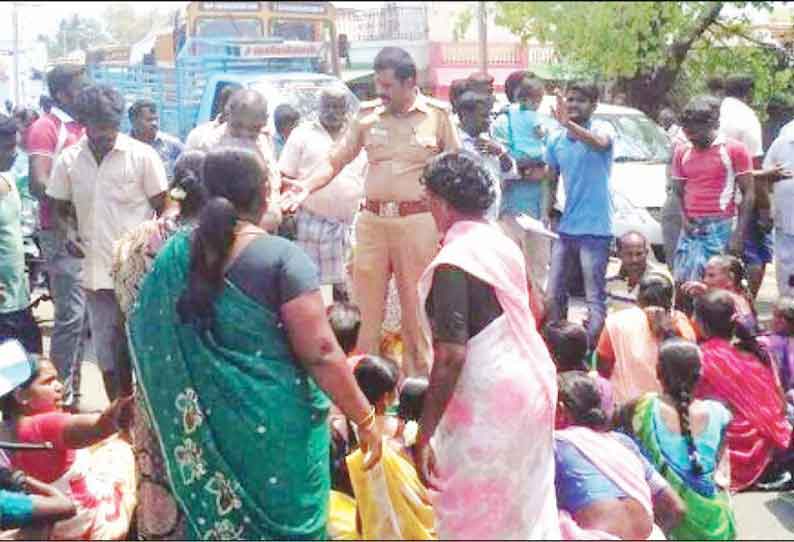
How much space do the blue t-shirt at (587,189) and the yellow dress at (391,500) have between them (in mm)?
2899

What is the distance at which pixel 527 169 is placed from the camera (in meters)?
7.64

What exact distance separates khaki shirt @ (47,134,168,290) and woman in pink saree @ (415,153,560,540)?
218 centimetres

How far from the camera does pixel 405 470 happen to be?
425 cm

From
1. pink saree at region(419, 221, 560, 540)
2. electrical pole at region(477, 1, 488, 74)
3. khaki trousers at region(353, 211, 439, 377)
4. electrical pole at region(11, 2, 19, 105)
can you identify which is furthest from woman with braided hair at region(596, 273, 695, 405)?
electrical pole at region(11, 2, 19, 105)

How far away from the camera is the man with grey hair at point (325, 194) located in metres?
7.41

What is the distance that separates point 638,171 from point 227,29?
4.00 m

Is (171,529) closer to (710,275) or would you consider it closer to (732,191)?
(710,275)

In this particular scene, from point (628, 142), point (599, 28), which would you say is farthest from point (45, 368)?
point (628, 142)

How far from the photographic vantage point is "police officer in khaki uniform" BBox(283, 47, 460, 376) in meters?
5.96

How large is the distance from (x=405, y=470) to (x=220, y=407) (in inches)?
34.2

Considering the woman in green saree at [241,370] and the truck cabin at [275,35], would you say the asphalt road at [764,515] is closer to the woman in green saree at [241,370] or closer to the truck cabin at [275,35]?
the woman in green saree at [241,370]

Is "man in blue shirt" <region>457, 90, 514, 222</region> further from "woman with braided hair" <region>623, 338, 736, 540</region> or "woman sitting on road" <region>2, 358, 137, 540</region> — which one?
"woman sitting on road" <region>2, 358, 137, 540</region>

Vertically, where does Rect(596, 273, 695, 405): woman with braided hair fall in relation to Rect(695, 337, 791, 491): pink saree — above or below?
above

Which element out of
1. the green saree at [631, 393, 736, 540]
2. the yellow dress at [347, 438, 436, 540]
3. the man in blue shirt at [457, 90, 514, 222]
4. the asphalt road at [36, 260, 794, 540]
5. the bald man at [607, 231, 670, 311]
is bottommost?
the asphalt road at [36, 260, 794, 540]
